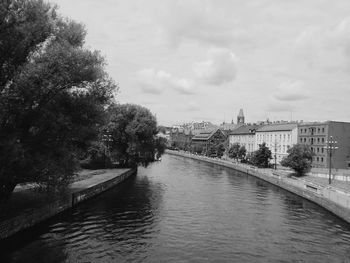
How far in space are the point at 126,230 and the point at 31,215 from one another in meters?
7.76

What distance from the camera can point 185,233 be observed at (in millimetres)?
30047

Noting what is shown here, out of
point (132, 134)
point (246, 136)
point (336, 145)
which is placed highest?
point (246, 136)

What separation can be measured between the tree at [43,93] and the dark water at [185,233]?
496 cm

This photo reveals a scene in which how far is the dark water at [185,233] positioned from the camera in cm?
2445

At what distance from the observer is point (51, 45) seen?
27.4 m

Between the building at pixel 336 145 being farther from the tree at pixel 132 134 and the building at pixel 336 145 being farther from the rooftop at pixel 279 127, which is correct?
the tree at pixel 132 134

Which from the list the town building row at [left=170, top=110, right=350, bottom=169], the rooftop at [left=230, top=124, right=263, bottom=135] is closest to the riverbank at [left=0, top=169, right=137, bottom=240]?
the town building row at [left=170, top=110, right=350, bottom=169]

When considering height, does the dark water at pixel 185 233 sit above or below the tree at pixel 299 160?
below

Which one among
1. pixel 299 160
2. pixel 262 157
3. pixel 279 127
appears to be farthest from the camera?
pixel 279 127

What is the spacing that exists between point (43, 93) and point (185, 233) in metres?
15.7

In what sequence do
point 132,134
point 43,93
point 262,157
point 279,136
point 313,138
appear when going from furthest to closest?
point 279,136, point 262,157, point 313,138, point 132,134, point 43,93

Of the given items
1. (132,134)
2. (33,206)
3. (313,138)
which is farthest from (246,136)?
(33,206)

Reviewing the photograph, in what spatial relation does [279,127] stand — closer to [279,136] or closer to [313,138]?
[279,136]

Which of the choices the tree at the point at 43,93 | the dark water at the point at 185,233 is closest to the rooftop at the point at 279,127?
the dark water at the point at 185,233
